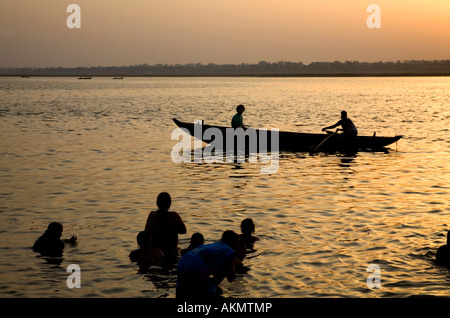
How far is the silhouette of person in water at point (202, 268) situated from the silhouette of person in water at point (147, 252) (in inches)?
99.8

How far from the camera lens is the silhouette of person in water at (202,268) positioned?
305 inches

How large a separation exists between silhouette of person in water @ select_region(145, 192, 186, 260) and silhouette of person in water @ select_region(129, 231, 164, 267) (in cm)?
18

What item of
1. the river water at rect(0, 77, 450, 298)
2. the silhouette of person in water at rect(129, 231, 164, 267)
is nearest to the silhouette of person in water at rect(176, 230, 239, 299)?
the river water at rect(0, 77, 450, 298)

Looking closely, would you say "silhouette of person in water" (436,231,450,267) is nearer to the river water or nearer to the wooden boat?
the river water

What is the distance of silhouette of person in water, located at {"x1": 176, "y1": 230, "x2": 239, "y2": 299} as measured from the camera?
774 cm

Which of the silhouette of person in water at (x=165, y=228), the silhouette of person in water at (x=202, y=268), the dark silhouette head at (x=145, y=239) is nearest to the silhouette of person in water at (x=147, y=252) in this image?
the dark silhouette head at (x=145, y=239)

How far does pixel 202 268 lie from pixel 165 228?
2.82m

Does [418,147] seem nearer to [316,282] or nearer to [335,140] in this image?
[335,140]

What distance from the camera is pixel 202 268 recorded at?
774 centimetres

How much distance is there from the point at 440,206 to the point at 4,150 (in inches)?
782

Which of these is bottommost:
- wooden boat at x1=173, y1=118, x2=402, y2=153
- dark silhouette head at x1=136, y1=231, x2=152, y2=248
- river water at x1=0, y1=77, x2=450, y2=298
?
river water at x1=0, y1=77, x2=450, y2=298

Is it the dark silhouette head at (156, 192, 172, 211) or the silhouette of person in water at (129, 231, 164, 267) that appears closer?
the dark silhouette head at (156, 192, 172, 211)

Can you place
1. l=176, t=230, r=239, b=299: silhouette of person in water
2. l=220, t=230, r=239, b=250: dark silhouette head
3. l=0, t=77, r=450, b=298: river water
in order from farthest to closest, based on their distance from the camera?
l=0, t=77, r=450, b=298: river water < l=220, t=230, r=239, b=250: dark silhouette head < l=176, t=230, r=239, b=299: silhouette of person in water
